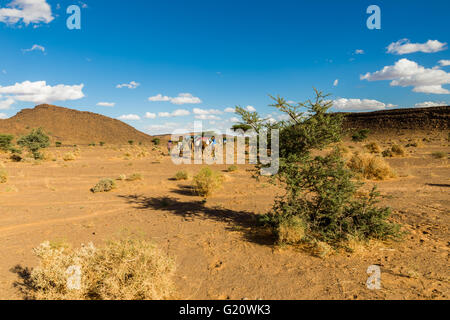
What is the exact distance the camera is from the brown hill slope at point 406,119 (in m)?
51.0

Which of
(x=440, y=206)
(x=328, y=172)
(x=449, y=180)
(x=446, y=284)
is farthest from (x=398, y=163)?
(x=446, y=284)

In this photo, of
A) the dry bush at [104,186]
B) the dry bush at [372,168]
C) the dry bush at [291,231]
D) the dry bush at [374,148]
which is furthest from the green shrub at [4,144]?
the dry bush at [374,148]

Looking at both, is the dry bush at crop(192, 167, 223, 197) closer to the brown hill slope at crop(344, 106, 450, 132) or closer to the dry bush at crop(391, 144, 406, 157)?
the dry bush at crop(391, 144, 406, 157)

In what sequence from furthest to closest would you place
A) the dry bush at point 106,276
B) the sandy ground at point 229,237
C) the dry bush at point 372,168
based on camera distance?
1. the dry bush at point 372,168
2. the sandy ground at point 229,237
3. the dry bush at point 106,276

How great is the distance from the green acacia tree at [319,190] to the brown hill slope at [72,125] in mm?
83462

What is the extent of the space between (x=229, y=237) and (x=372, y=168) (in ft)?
34.1

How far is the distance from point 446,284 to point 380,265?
92cm

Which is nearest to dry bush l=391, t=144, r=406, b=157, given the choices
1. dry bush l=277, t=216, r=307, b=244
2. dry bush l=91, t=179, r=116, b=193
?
dry bush l=277, t=216, r=307, b=244

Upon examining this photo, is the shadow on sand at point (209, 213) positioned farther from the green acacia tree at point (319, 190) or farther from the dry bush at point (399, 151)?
the dry bush at point (399, 151)

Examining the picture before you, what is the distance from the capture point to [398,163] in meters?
17.3

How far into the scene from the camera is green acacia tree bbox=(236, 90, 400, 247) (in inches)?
218

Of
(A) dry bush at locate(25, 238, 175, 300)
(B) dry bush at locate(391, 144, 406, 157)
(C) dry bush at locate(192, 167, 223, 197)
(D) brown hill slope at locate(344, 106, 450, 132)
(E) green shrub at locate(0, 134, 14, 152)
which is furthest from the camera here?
(D) brown hill slope at locate(344, 106, 450, 132)

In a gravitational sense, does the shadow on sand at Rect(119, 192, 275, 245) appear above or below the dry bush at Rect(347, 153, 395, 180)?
below

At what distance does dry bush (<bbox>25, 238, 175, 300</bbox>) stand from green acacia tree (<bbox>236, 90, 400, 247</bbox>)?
301cm
